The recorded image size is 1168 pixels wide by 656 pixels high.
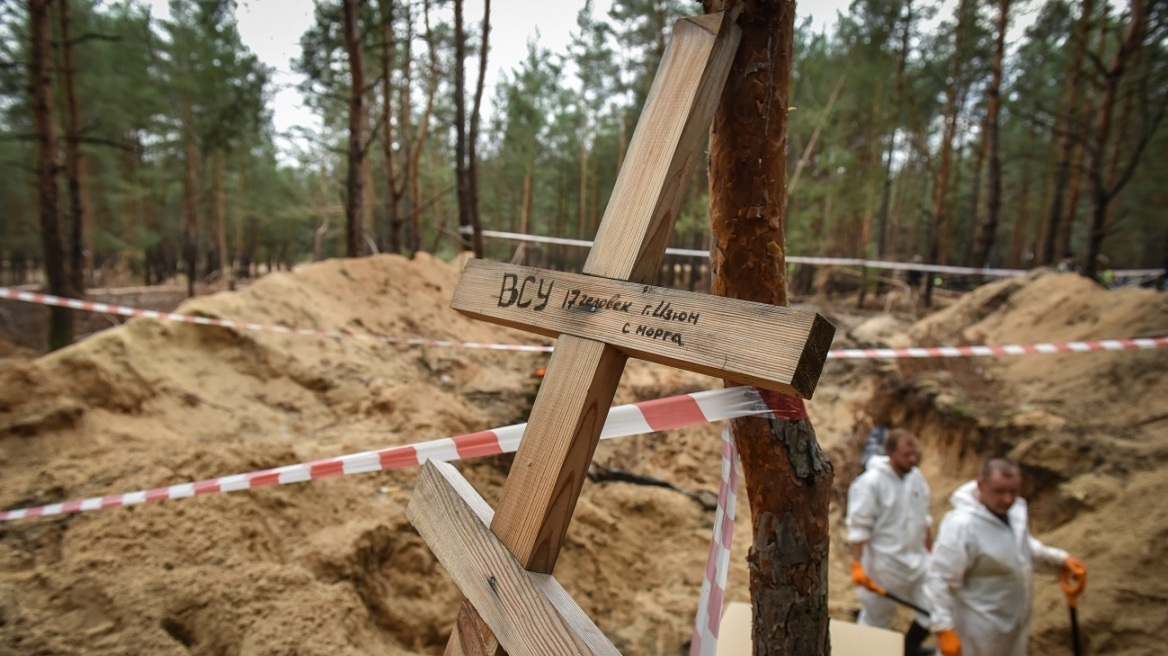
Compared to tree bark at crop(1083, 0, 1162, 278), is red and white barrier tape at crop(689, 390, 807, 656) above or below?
below

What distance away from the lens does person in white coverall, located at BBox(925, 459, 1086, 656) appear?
2.64 metres

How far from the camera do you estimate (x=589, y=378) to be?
3.29 feet

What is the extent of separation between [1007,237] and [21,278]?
50.0m

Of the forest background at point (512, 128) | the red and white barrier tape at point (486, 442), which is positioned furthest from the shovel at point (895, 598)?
the forest background at point (512, 128)

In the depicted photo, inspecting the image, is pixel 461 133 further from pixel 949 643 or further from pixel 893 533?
pixel 949 643

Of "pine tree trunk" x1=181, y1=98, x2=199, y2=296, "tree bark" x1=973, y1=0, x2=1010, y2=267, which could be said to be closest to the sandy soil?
"tree bark" x1=973, y1=0, x2=1010, y2=267

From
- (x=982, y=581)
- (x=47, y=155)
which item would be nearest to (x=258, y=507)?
(x=982, y=581)

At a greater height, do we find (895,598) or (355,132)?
(355,132)

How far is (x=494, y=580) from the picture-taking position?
0.99 metres

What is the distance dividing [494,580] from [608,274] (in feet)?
2.04

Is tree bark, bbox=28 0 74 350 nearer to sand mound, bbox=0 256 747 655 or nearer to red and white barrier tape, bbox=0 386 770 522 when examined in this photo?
sand mound, bbox=0 256 747 655

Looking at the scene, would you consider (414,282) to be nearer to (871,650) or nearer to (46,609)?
(46,609)

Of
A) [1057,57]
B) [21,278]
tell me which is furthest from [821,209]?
[21,278]

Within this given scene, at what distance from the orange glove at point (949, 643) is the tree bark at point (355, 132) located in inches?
321
